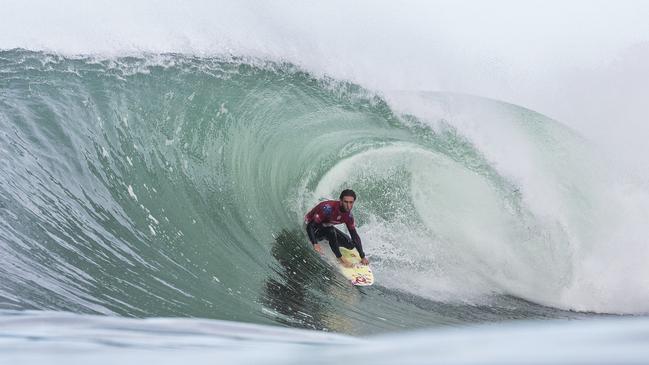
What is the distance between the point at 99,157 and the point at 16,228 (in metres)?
1.60

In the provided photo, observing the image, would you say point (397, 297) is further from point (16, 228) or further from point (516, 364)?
point (516, 364)

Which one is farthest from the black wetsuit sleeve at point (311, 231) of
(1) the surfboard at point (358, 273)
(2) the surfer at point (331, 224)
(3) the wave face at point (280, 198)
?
(1) the surfboard at point (358, 273)

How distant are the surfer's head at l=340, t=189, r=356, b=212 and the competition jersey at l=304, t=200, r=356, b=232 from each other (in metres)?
0.09

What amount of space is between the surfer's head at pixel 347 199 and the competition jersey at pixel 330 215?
0.29 feet

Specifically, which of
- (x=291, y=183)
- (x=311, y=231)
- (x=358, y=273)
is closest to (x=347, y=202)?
(x=311, y=231)

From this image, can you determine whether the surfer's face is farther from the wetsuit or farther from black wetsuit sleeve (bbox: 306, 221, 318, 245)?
black wetsuit sleeve (bbox: 306, 221, 318, 245)

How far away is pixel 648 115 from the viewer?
1159 centimetres

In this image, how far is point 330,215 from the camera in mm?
7223

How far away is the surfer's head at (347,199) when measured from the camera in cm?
692

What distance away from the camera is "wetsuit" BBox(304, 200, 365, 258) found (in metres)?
7.20

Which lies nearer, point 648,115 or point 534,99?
point 648,115

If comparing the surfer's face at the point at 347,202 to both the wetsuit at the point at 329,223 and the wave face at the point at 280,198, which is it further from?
the wave face at the point at 280,198

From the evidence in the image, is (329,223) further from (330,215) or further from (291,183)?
(291,183)

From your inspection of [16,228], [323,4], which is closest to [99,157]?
[16,228]
